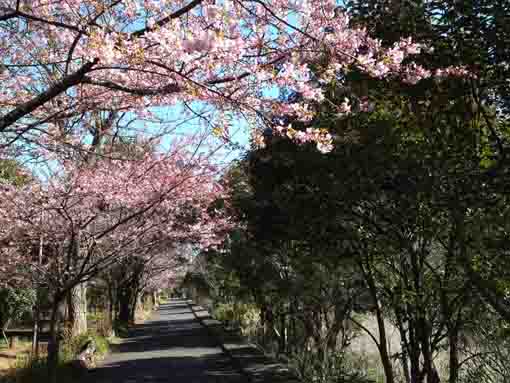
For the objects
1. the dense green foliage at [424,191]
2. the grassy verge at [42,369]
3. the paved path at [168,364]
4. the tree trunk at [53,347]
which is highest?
the dense green foliage at [424,191]

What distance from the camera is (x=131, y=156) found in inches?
330

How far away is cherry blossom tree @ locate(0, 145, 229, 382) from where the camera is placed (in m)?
7.51

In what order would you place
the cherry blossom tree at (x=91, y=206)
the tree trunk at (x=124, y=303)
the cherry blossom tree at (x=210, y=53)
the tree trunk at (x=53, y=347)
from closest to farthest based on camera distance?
the cherry blossom tree at (x=210, y=53) → the tree trunk at (x=53, y=347) → the cherry blossom tree at (x=91, y=206) → the tree trunk at (x=124, y=303)

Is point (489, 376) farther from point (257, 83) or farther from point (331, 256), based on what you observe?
point (257, 83)

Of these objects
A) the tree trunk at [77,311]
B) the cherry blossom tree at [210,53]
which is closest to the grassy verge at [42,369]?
the tree trunk at [77,311]

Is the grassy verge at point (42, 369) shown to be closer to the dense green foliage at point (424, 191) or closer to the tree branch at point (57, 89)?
the dense green foliage at point (424, 191)

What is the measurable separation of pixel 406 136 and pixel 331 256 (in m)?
2.38

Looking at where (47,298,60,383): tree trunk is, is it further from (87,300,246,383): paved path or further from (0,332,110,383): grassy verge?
(87,300,246,383): paved path

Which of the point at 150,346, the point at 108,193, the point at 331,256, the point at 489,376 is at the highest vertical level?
the point at 108,193

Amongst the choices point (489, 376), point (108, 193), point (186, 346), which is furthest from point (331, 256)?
point (186, 346)

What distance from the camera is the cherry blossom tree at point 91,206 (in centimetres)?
751

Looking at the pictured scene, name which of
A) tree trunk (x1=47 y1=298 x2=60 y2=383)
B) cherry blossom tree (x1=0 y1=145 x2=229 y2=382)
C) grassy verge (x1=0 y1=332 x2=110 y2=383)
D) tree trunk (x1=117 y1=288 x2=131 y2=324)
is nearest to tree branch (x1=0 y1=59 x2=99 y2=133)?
cherry blossom tree (x1=0 y1=145 x2=229 y2=382)

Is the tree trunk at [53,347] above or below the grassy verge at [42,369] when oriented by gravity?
above

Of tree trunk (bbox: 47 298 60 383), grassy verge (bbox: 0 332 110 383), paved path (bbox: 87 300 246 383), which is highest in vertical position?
tree trunk (bbox: 47 298 60 383)
